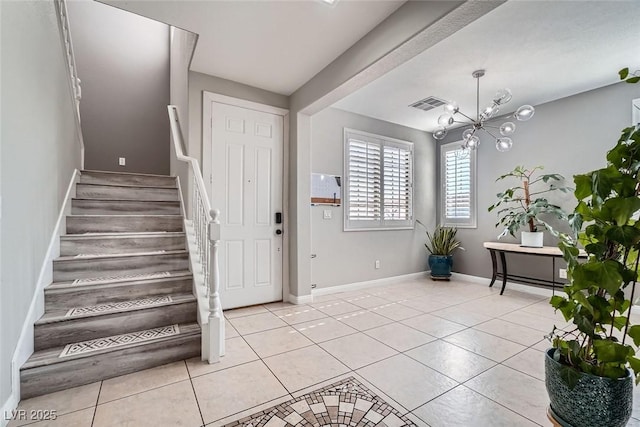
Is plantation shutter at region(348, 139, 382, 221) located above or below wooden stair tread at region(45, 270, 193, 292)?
above

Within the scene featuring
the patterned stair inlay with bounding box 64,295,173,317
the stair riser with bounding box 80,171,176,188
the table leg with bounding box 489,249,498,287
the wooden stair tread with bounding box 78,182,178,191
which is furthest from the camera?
the table leg with bounding box 489,249,498,287

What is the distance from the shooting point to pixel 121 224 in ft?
10.1

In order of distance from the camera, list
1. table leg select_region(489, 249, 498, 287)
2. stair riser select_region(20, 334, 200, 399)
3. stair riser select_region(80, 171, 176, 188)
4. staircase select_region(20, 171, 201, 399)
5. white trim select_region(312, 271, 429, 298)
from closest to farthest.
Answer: stair riser select_region(20, 334, 200, 399), staircase select_region(20, 171, 201, 399), stair riser select_region(80, 171, 176, 188), white trim select_region(312, 271, 429, 298), table leg select_region(489, 249, 498, 287)

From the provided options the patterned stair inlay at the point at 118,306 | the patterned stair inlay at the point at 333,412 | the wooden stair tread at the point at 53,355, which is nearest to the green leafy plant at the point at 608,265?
the patterned stair inlay at the point at 333,412

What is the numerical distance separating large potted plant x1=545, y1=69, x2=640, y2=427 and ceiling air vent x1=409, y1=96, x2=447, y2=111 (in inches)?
120

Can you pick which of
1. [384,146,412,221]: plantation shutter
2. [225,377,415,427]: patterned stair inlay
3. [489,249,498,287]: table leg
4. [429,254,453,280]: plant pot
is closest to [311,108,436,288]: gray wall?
[384,146,412,221]: plantation shutter

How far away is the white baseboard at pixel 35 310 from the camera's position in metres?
1.69

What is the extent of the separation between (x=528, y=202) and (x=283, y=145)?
11.8 ft

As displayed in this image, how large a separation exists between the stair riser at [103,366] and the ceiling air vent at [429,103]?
3964 mm

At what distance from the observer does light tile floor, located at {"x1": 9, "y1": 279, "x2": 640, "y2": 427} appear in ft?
5.54

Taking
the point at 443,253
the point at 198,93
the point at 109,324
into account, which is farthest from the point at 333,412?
the point at 443,253

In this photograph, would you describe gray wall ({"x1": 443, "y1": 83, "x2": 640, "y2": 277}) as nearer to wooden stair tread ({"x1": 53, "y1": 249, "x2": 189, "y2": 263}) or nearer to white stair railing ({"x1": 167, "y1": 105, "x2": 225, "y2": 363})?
white stair railing ({"x1": 167, "y1": 105, "x2": 225, "y2": 363})

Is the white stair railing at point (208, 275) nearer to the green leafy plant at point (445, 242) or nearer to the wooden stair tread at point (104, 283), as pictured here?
the wooden stair tread at point (104, 283)

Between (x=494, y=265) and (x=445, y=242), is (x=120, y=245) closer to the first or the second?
(x=445, y=242)
